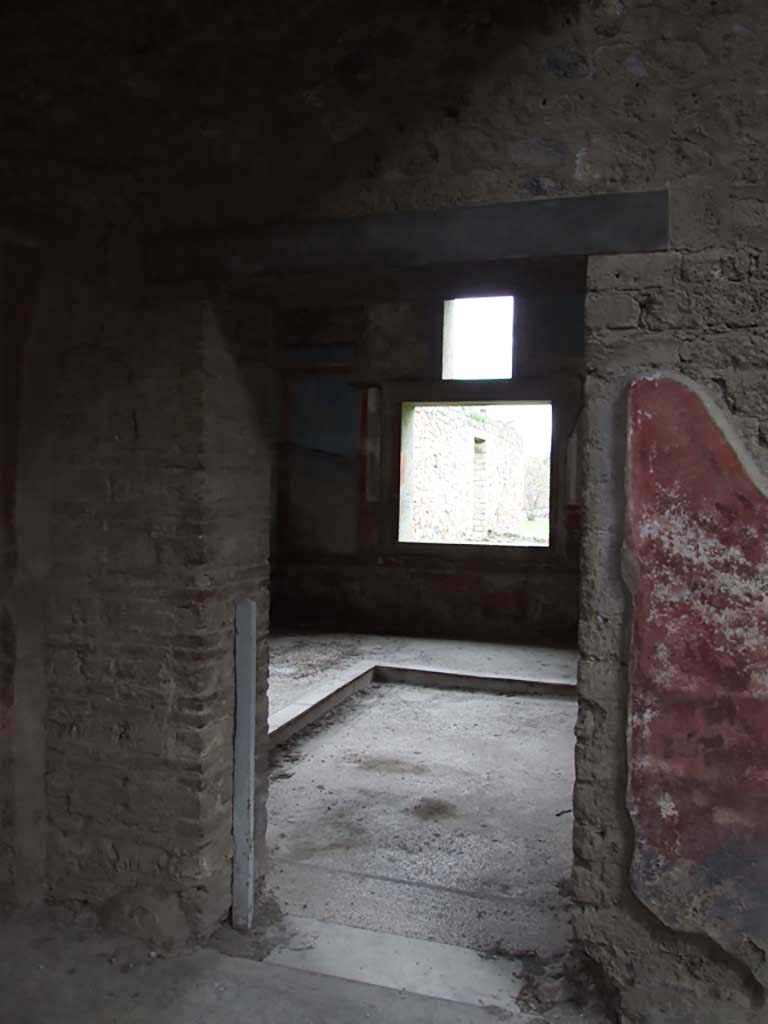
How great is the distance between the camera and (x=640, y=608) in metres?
2.39

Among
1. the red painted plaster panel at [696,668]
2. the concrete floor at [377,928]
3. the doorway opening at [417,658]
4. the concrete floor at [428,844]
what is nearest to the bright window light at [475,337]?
the doorway opening at [417,658]

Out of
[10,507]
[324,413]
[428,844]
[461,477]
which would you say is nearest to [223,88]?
[10,507]

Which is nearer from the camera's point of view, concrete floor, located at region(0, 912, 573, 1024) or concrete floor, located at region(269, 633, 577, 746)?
concrete floor, located at region(0, 912, 573, 1024)

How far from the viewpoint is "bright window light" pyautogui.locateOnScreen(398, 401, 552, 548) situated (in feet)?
29.3

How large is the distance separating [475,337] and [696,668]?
664 centimetres

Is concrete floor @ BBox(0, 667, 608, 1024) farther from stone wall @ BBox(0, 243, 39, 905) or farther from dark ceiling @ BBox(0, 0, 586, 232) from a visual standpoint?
dark ceiling @ BBox(0, 0, 586, 232)

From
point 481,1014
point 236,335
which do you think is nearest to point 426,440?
point 236,335

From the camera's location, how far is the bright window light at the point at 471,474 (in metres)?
8.92

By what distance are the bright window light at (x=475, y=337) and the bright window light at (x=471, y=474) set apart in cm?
44

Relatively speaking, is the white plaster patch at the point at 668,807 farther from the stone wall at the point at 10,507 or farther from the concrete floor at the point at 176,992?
the stone wall at the point at 10,507

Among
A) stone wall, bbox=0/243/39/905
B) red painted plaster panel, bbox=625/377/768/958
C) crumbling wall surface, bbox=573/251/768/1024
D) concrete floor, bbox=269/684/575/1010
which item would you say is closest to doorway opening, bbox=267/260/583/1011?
concrete floor, bbox=269/684/575/1010

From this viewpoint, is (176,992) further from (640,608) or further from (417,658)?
(417,658)

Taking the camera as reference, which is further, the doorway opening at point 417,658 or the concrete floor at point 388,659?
the concrete floor at point 388,659

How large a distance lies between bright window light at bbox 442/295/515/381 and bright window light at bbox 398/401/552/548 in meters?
0.44
